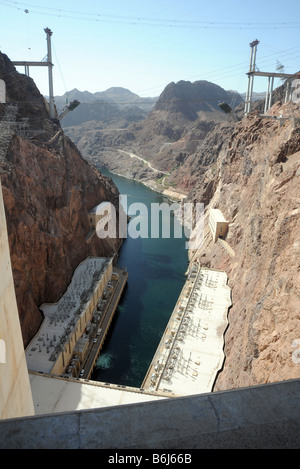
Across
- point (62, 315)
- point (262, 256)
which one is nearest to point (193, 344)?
point (262, 256)

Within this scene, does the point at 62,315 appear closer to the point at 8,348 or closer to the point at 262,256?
the point at 262,256

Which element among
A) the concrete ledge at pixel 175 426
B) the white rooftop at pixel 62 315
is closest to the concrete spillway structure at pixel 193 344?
the white rooftop at pixel 62 315

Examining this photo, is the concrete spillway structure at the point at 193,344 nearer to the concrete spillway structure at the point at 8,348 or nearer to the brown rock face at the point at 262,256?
the brown rock face at the point at 262,256

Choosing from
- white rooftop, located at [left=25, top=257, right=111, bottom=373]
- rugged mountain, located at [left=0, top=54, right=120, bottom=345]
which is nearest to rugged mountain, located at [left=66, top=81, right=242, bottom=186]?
rugged mountain, located at [left=0, top=54, right=120, bottom=345]

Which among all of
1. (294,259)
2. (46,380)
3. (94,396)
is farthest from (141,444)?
(46,380)

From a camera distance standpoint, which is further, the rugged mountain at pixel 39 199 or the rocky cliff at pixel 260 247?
the rugged mountain at pixel 39 199

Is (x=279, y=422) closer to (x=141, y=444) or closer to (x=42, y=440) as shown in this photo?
(x=141, y=444)
